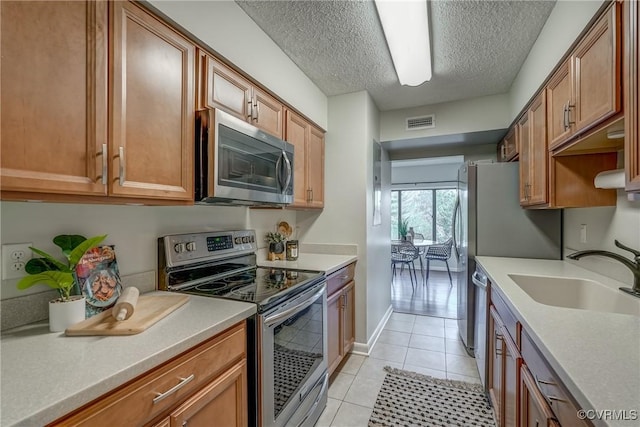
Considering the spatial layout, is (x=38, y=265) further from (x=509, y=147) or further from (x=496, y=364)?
(x=509, y=147)

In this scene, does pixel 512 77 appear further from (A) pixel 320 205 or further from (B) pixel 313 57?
(A) pixel 320 205

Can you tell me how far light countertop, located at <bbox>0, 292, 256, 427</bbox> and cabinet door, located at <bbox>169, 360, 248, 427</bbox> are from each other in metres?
0.19

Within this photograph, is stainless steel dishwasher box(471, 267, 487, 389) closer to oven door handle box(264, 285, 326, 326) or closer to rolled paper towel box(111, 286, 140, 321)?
oven door handle box(264, 285, 326, 326)

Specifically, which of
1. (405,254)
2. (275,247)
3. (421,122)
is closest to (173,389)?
(275,247)

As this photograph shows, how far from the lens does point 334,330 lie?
7.16 ft

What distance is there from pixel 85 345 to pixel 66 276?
0.28m

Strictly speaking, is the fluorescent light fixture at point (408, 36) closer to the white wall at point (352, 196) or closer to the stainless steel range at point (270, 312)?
the white wall at point (352, 196)

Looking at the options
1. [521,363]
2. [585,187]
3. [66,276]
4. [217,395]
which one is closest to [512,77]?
[585,187]

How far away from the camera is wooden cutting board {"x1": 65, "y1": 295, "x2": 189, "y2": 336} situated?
3.05 ft

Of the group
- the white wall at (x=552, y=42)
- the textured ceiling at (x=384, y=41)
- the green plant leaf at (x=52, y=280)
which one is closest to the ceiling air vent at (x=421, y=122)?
the textured ceiling at (x=384, y=41)

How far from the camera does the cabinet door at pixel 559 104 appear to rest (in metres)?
1.50

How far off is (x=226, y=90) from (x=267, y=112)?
0.40 m

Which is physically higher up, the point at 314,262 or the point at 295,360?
the point at 314,262

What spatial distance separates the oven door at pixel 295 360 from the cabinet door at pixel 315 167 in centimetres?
93
